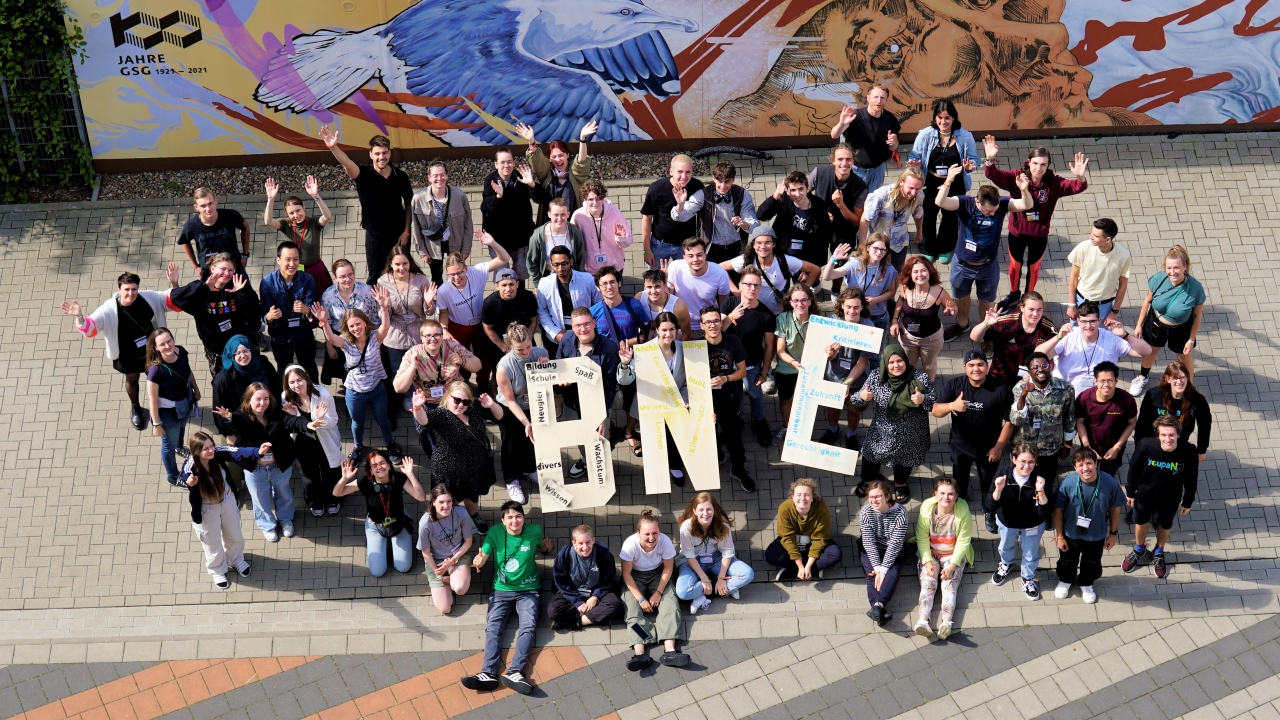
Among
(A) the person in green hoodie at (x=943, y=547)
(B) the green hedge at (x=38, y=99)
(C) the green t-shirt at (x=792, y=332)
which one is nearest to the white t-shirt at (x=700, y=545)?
(A) the person in green hoodie at (x=943, y=547)

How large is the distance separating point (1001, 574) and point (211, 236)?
25.9ft

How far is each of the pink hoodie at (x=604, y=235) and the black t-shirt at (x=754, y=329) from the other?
134 centimetres

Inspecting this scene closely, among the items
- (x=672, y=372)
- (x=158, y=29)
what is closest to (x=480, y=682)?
(x=672, y=372)

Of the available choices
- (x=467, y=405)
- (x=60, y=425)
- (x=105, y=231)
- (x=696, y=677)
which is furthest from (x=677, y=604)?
(x=105, y=231)

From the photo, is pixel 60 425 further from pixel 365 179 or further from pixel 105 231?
pixel 365 179

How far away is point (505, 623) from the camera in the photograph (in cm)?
Answer: 1287

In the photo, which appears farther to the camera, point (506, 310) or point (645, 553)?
point (506, 310)

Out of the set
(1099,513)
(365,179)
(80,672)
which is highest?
(365,179)

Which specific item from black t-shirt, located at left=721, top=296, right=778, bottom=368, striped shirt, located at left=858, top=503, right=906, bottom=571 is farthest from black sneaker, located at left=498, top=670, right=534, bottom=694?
black t-shirt, located at left=721, top=296, right=778, bottom=368

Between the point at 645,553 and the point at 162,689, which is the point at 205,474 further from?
the point at 645,553

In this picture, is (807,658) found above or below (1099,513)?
below

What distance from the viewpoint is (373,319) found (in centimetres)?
1373

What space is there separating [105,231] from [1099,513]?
10.7m

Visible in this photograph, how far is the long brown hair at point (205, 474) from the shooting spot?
1238cm
